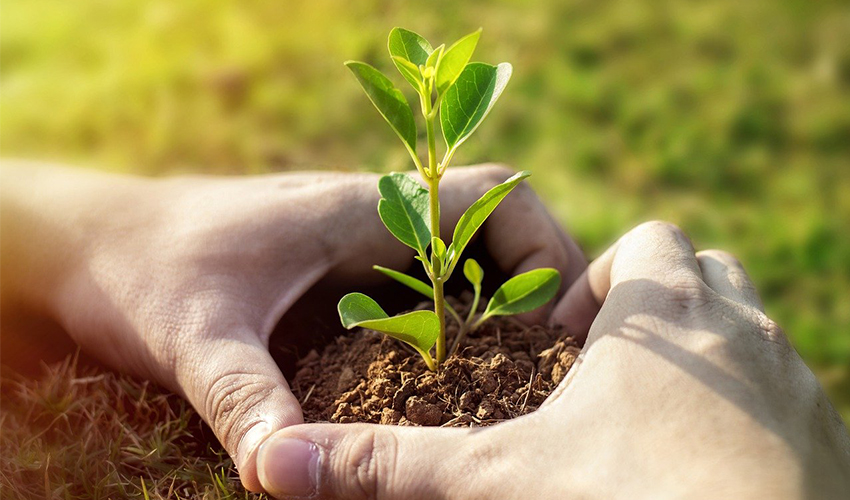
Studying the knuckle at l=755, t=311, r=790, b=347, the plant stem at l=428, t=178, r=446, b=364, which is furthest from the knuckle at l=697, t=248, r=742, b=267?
the plant stem at l=428, t=178, r=446, b=364

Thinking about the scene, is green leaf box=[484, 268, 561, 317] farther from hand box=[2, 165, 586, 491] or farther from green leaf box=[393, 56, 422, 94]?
green leaf box=[393, 56, 422, 94]

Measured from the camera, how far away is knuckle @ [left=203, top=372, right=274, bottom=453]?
4.00 feet

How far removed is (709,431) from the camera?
1009 millimetres

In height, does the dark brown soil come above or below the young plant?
below

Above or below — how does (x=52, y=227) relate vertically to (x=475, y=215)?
below

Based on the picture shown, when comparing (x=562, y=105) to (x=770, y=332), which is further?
(x=562, y=105)

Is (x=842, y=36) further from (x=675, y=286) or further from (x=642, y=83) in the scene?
(x=675, y=286)

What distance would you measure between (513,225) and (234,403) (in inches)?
28.7

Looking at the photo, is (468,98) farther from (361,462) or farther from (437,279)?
(361,462)

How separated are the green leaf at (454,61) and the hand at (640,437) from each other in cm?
45

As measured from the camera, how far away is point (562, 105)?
125 inches

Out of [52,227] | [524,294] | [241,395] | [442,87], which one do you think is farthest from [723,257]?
[52,227]

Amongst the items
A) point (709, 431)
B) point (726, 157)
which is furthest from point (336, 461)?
point (726, 157)

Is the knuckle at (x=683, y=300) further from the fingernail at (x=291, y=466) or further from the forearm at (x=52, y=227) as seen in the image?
the forearm at (x=52, y=227)
